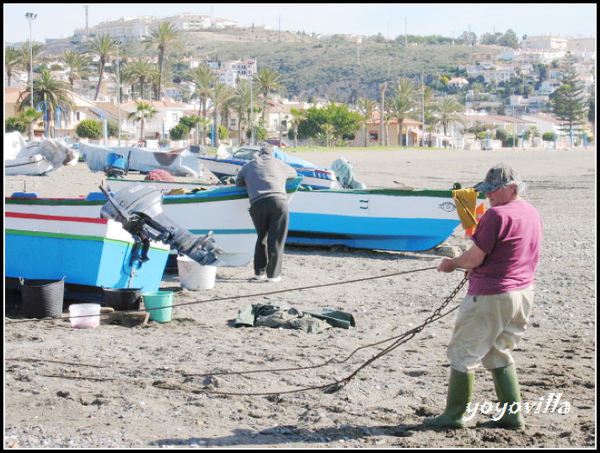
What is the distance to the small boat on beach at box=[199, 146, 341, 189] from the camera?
1538 centimetres

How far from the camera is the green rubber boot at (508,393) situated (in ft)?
17.2

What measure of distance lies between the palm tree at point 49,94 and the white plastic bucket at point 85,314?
65.1 meters

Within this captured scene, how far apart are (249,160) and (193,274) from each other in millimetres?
11374

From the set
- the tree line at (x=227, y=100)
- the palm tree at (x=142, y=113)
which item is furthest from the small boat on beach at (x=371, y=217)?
the tree line at (x=227, y=100)

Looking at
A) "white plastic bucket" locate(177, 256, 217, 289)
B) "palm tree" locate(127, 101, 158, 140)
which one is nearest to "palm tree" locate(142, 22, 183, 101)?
"palm tree" locate(127, 101, 158, 140)

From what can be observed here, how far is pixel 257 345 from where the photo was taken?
24.4 feet

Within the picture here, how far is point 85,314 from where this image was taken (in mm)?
8023

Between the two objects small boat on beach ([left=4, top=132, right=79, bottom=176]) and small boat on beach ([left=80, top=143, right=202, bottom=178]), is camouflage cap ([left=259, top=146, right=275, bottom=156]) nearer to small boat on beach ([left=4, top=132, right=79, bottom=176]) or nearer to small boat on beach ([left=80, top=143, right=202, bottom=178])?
small boat on beach ([left=4, top=132, right=79, bottom=176])

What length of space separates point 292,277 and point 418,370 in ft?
15.9

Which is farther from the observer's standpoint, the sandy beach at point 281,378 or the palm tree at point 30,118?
the palm tree at point 30,118

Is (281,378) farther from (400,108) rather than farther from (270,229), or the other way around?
(400,108)

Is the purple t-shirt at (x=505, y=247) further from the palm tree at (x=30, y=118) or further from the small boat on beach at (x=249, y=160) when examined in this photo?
the palm tree at (x=30, y=118)

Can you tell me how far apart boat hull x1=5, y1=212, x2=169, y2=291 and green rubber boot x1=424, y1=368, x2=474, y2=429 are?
4770 millimetres

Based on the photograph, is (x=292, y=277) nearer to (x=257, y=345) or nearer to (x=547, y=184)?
(x=257, y=345)
